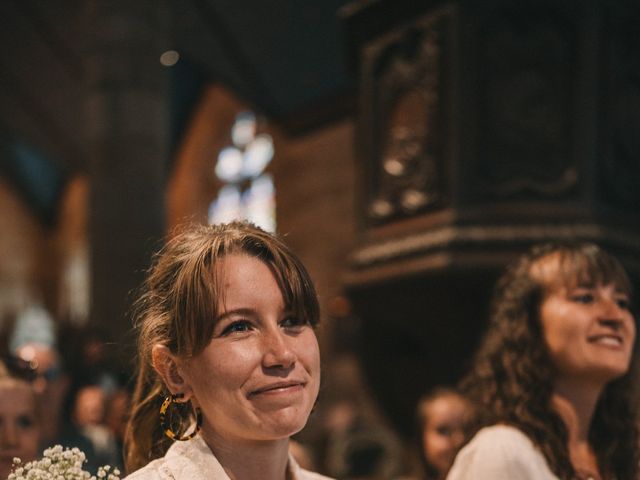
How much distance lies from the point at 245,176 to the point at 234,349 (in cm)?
1645

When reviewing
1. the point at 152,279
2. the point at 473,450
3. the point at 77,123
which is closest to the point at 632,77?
the point at 473,450

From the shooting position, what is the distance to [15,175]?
89.5 ft

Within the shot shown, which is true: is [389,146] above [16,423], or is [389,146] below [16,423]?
above

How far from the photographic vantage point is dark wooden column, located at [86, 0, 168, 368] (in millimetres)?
8992

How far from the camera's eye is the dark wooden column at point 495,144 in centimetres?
614

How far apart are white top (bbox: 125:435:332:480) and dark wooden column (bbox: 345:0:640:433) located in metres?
3.82

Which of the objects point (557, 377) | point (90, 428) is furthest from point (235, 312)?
point (90, 428)

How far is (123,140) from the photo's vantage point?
9242 mm

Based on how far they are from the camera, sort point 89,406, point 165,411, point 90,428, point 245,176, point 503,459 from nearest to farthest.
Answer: point 165,411, point 503,459, point 90,428, point 89,406, point 245,176

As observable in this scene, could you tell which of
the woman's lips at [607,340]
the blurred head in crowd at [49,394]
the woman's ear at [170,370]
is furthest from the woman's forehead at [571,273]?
the blurred head in crowd at [49,394]

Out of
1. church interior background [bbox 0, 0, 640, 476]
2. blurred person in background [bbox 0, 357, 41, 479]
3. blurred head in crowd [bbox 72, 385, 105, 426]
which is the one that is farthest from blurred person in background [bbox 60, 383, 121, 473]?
blurred person in background [bbox 0, 357, 41, 479]

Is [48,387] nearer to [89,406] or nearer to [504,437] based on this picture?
[89,406]

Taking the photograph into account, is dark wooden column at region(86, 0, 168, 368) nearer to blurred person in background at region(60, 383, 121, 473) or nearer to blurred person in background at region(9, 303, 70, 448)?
blurred person in background at region(9, 303, 70, 448)

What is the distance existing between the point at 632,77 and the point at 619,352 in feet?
13.0
